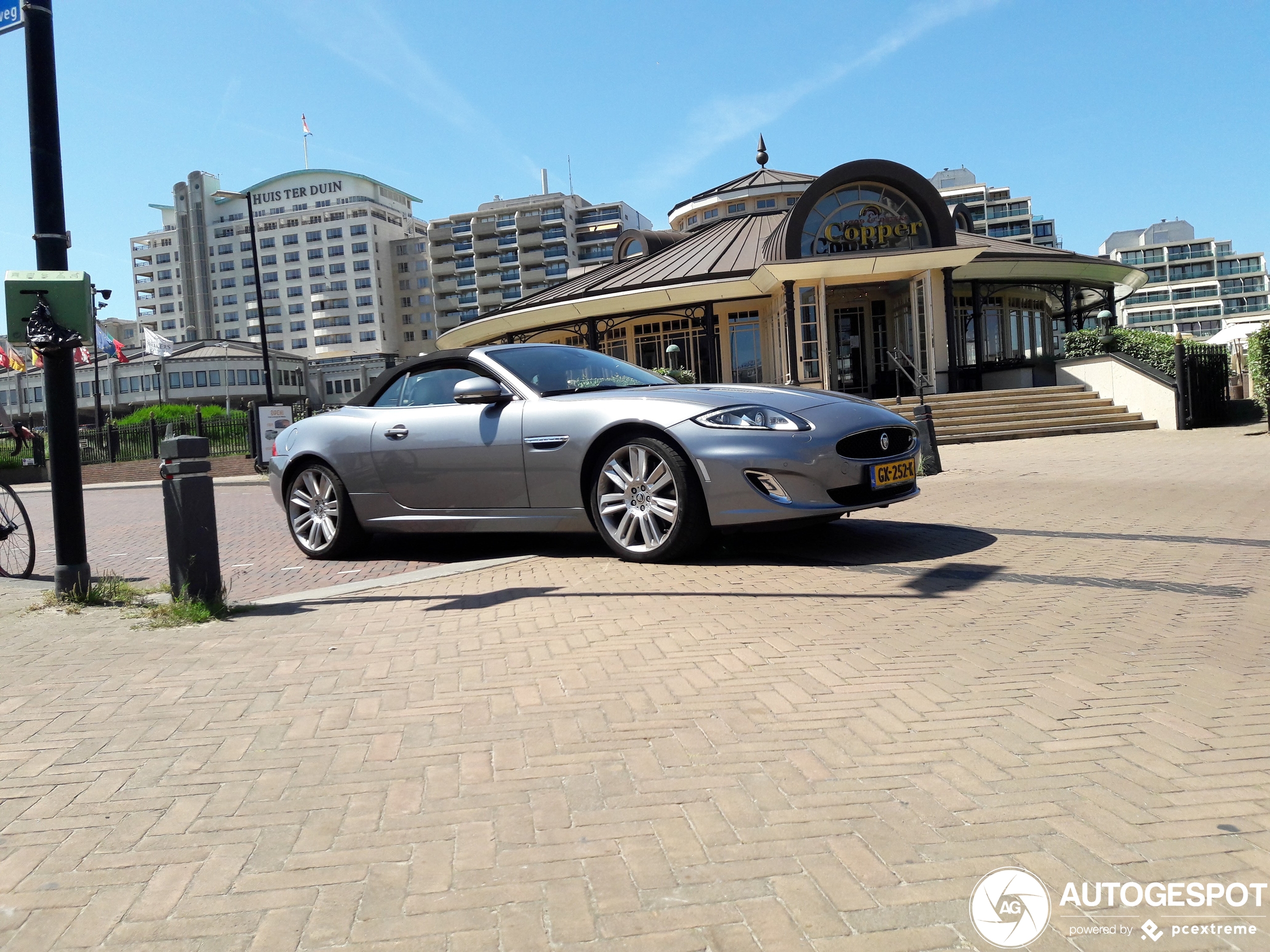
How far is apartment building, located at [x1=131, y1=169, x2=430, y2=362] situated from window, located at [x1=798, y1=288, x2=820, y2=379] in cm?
10229

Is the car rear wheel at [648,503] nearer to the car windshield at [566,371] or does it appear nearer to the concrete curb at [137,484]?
the car windshield at [566,371]

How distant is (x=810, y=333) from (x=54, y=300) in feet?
65.0

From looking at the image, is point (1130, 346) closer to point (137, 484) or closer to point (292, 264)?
point (137, 484)

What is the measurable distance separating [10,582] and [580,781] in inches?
213

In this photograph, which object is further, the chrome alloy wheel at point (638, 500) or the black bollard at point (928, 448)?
the black bollard at point (928, 448)

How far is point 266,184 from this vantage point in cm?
13250

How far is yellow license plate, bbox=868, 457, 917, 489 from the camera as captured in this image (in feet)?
19.0

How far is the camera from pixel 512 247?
113312mm

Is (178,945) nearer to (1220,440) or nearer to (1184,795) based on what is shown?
(1184,795)

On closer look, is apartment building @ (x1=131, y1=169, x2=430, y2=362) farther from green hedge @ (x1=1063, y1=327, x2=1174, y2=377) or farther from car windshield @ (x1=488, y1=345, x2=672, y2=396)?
car windshield @ (x1=488, y1=345, x2=672, y2=396)

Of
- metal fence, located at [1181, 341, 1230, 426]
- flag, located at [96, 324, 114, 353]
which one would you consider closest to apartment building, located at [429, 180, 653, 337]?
flag, located at [96, 324, 114, 353]

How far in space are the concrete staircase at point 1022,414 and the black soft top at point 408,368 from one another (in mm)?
13606

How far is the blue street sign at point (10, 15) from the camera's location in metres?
5.42

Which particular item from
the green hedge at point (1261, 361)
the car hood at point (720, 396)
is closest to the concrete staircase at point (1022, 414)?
the green hedge at point (1261, 361)
